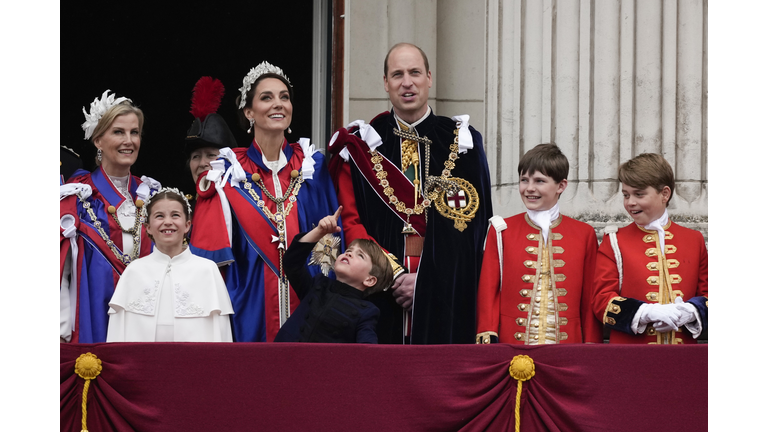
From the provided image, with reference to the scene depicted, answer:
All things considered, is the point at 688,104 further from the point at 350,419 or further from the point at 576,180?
the point at 350,419

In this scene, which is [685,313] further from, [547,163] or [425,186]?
[425,186]

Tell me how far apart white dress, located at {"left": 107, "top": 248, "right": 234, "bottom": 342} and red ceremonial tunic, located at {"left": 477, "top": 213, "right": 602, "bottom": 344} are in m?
1.07

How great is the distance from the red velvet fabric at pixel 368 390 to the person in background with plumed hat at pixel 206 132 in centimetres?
209

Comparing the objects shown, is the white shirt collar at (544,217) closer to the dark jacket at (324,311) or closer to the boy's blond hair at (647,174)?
the boy's blond hair at (647,174)

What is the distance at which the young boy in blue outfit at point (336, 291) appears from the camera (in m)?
3.25

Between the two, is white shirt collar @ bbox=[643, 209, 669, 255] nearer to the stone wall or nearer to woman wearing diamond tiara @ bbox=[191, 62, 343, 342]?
the stone wall

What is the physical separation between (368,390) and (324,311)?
0.56 m

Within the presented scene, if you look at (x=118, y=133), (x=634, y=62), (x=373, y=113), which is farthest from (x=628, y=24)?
(x=118, y=133)

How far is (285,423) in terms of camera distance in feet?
9.12

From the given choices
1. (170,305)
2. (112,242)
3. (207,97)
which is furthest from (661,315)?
(207,97)

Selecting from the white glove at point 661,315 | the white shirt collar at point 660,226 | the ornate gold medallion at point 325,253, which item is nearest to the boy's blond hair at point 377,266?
the ornate gold medallion at point 325,253

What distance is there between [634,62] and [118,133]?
2750mm

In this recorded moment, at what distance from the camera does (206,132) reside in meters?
4.83

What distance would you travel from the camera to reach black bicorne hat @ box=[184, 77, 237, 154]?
4812mm
